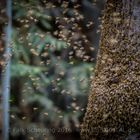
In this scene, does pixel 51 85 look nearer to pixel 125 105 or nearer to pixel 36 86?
pixel 36 86

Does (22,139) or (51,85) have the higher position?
(51,85)

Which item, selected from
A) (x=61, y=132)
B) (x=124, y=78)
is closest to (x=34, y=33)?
(x=61, y=132)

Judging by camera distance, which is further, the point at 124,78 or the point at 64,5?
the point at 64,5

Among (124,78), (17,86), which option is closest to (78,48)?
(17,86)

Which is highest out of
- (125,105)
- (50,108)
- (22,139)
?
(125,105)

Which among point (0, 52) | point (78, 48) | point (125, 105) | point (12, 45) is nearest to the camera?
point (125, 105)

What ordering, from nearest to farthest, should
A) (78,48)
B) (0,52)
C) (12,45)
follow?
(12,45), (0,52), (78,48)

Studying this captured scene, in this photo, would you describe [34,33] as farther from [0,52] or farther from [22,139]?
[22,139]
